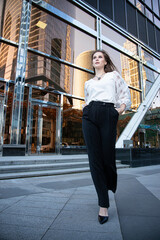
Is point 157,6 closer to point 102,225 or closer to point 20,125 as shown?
point 20,125

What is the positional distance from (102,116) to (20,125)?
6.00 m

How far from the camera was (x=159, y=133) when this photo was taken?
13062mm

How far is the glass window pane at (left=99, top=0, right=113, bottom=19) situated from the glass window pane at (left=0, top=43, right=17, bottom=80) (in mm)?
7571

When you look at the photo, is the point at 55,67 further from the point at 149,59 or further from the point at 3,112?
the point at 149,59

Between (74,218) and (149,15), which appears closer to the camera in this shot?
(74,218)

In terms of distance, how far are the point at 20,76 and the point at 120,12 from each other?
406 inches

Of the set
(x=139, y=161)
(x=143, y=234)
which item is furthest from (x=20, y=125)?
(x=143, y=234)

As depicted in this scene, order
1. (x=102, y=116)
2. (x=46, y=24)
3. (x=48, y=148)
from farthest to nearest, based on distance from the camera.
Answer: (x=46, y=24)
(x=48, y=148)
(x=102, y=116)

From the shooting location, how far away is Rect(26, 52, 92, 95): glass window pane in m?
7.86

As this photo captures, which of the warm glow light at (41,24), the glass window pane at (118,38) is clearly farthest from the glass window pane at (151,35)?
the warm glow light at (41,24)

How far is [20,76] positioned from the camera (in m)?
7.14

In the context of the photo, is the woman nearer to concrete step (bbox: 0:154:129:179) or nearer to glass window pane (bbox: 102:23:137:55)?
concrete step (bbox: 0:154:129:179)

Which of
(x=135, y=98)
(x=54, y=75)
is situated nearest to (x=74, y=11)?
(x=54, y=75)

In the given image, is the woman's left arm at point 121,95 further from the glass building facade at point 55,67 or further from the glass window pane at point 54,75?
the glass window pane at point 54,75
